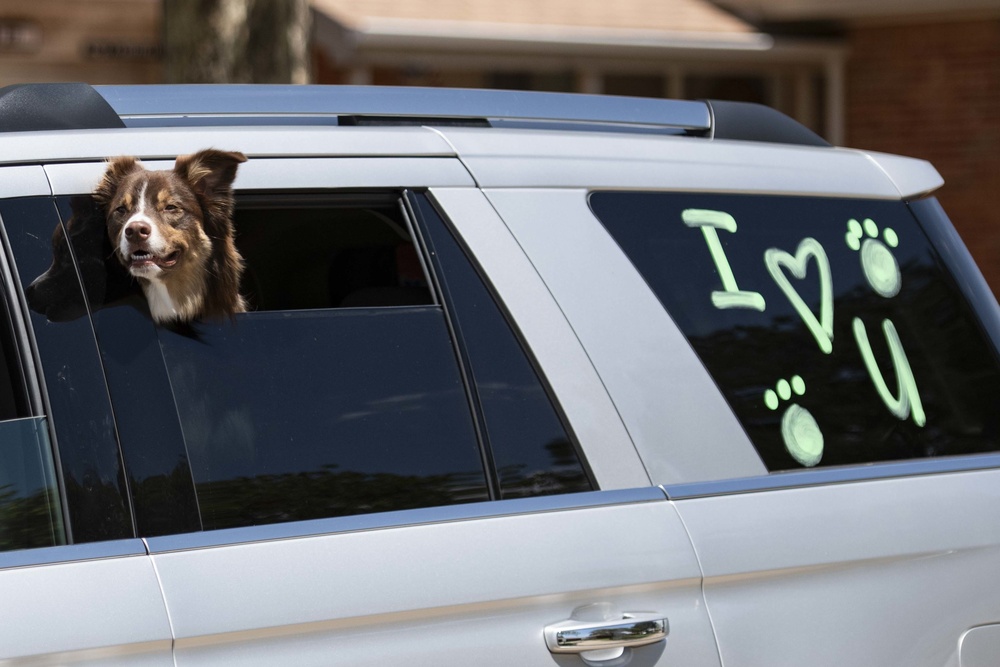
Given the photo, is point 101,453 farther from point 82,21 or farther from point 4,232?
point 82,21

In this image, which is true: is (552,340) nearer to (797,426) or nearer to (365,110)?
(797,426)

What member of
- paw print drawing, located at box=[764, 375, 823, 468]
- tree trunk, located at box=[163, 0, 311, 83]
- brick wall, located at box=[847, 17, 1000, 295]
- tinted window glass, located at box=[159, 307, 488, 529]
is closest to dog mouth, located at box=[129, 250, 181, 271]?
tinted window glass, located at box=[159, 307, 488, 529]

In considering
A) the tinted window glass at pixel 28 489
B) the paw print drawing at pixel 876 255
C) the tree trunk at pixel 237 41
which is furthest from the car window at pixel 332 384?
the tree trunk at pixel 237 41

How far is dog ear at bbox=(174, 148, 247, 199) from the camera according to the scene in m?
2.03

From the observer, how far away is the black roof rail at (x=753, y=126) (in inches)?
107

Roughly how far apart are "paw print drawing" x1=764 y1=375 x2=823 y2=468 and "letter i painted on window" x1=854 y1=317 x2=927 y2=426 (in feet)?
0.54

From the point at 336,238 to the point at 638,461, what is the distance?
2.09 feet

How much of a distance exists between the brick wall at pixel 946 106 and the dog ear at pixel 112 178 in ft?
36.1

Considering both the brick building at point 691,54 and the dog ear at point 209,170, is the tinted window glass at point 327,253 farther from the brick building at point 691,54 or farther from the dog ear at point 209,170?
the brick building at point 691,54

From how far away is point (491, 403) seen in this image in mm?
2117

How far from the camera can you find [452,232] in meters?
2.18

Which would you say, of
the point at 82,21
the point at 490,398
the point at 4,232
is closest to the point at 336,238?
the point at 490,398

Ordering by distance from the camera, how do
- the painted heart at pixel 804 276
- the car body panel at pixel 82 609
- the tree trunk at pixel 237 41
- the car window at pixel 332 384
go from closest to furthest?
the car body panel at pixel 82 609, the car window at pixel 332 384, the painted heart at pixel 804 276, the tree trunk at pixel 237 41

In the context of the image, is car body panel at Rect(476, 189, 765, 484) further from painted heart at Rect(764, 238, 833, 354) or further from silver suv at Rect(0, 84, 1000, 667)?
painted heart at Rect(764, 238, 833, 354)
